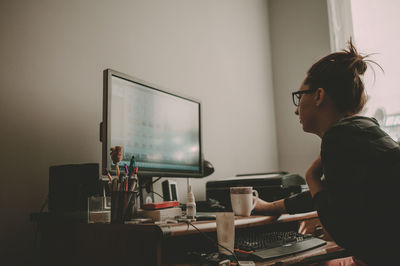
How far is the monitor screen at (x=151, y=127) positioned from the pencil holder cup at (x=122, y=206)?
0.45ft

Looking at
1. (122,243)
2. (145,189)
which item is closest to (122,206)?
(122,243)

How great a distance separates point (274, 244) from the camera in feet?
3.35

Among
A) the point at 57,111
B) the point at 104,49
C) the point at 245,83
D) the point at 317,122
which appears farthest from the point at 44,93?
the point at 245,83

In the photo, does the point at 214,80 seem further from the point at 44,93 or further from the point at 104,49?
the point at 44,93

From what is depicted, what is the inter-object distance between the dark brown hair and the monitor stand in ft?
2.41

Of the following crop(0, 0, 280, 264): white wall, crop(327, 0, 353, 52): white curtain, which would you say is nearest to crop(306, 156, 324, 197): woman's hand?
crop(0, 0, 280, 264): white wall

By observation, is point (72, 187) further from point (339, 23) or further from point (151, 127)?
point (339, 23)

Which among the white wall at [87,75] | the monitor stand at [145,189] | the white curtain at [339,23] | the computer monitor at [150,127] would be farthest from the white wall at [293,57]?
the monitor stand at [145,189]

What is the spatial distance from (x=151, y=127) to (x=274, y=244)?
0.61 meters

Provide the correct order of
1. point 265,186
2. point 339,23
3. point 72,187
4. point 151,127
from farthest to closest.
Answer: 1. point 339,23
2. point 265,186
3. point 151,127
4. point 72,187

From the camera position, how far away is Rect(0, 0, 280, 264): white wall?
1.12m

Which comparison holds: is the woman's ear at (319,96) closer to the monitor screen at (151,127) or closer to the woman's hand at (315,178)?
the woman's hand at (315,178)

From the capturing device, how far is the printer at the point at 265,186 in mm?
1437

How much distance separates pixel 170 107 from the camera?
134 centimetres
